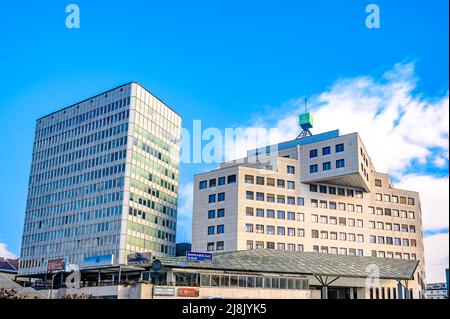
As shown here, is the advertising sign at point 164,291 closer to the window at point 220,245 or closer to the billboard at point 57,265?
the billboard at point 57,265

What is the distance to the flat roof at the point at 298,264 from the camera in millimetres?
58375

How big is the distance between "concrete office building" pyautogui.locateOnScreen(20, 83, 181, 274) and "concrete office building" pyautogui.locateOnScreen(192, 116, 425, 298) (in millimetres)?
16034

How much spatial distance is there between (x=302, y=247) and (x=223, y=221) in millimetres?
14795

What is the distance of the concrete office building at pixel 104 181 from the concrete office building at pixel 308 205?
52.6ft

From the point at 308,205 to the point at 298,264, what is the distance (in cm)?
2850

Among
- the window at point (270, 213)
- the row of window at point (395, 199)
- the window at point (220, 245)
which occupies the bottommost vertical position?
the window at point (220, 245)

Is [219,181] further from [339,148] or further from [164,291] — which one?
[164,291]

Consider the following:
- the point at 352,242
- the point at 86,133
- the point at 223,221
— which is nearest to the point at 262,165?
the point at 223,221

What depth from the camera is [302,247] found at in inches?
3597

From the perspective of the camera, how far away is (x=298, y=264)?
66.7m

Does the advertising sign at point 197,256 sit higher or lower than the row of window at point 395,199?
lower

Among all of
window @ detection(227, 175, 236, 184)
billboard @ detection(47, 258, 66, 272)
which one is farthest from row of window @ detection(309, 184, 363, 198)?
billboard @ detection(47, 258, 66, 272)

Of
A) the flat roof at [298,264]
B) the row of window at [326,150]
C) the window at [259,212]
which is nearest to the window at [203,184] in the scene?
the window at [259,212]
